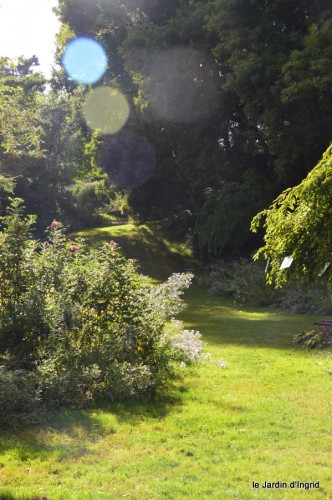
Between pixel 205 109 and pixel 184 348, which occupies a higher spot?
pixel 205 109

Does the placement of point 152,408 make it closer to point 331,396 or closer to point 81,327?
point 81,327

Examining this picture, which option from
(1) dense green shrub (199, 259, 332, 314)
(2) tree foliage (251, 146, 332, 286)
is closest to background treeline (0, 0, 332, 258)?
(1) dense green shrub (199, 259, 332, 314)

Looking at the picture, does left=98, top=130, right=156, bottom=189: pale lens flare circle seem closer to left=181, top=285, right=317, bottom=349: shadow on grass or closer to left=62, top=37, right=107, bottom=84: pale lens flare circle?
left=62, top=37, right=107, bottom=84: pale lens flare circle

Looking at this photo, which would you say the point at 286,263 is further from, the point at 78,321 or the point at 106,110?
the point at 106,110

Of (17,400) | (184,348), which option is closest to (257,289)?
(184,348)

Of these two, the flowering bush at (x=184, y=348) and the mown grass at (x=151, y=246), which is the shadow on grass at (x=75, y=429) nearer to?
the flowering bush at (x=184, y=348)

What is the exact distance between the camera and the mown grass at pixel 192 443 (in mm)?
4793

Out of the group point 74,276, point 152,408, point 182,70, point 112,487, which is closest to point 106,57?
point 182,70

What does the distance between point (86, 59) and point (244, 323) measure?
82.4 feet

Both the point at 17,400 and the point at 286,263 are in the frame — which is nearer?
the point at 286,263

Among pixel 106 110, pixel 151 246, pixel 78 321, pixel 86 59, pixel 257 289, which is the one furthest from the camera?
pixel 151 246

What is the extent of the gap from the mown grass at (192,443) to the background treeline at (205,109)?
263 inches

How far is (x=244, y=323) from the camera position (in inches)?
608

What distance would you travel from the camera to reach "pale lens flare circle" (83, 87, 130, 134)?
100ft
